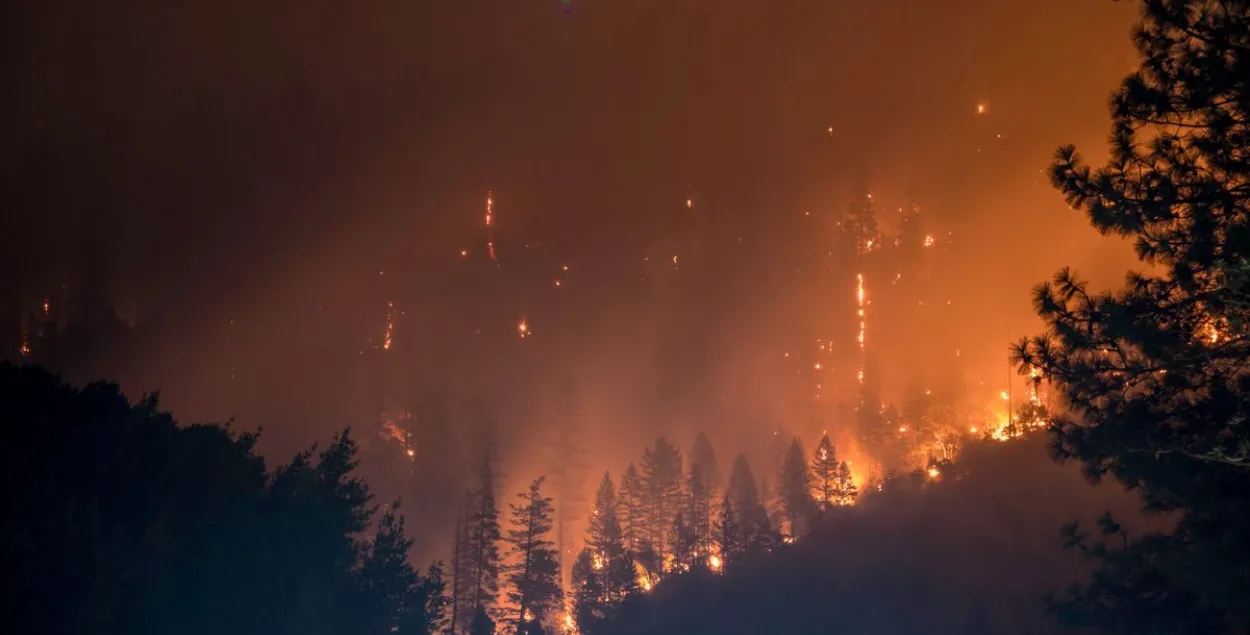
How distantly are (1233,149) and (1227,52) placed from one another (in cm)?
153

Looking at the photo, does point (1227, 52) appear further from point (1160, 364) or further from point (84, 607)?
point (84, 607)

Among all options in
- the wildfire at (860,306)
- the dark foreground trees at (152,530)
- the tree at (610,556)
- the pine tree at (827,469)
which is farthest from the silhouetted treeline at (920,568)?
the wildfire at (860,306)

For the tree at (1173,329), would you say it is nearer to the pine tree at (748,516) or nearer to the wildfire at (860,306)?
the pine tree at (748,516)

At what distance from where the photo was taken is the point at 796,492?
218 feet

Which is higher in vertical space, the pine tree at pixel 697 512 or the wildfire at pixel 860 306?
the wildfire at pixel 860 306

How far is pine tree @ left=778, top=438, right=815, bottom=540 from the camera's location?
65375 mm

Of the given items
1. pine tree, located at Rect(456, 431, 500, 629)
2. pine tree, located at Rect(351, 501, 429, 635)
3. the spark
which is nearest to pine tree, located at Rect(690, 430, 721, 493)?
pine tree, located at Rect(456, 431, 500, 629)

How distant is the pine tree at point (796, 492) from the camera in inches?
2574

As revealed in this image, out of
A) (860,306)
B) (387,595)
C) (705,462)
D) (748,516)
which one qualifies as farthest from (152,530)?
(860,306)

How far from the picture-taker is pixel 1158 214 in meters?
11.7

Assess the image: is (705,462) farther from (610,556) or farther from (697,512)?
(610,556)

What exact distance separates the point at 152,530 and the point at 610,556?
4269 cm

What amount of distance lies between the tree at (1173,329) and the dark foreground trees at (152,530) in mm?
19510

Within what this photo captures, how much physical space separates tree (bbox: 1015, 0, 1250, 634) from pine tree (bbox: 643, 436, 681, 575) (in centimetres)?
6094
